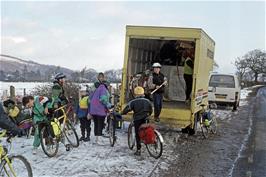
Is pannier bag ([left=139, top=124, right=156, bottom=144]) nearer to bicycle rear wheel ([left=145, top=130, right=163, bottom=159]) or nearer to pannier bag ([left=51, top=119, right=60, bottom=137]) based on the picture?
bicycle rear wheel ([left=145, top=130, right=163, bottom=159])

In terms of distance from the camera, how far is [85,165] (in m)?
7.89

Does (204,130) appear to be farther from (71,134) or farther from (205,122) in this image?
(71,134)

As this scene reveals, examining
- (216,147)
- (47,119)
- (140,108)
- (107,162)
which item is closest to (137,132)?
(140,108)

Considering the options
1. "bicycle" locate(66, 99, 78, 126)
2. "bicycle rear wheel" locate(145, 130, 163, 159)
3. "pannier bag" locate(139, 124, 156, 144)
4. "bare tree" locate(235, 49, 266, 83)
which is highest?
"bare tree" locate(235, 49, 266, 83)

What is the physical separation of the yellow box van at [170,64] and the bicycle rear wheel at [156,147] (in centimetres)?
234

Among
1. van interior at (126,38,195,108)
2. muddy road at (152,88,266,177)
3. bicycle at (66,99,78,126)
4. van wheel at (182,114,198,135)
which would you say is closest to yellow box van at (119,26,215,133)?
van interior at (126,38,195,108)

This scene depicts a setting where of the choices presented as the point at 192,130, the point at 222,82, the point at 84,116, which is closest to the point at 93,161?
the point at 84,116

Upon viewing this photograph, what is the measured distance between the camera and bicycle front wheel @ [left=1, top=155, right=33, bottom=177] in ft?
18.7

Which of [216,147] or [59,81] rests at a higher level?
[59,81]

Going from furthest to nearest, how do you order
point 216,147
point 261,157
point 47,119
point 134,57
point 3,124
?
point 134,57 → point 216,147 → point 261,157 → point 47,119 → point 3,124

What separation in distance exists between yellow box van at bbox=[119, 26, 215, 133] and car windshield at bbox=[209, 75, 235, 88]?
24.1 feet

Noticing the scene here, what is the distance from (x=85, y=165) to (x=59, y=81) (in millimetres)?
2088

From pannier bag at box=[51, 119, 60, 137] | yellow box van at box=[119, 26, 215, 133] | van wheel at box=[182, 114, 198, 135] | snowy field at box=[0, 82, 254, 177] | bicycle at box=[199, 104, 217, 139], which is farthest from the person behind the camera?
bicycle at box=[199, 104, 217, 139]

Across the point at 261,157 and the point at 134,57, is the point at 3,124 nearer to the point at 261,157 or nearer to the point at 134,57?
the point at 261,157
